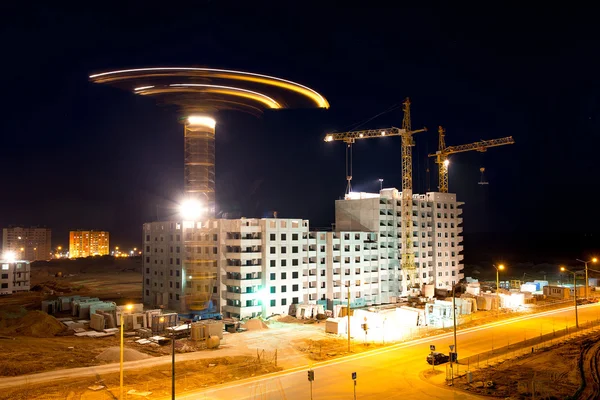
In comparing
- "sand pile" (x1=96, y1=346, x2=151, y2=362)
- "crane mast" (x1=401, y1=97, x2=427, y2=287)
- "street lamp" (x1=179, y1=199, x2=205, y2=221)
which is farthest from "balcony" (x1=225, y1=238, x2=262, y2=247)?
"crane mast" (x1=401, y1=97, x2=427, y2=287)

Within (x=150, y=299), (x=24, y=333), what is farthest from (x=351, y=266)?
(x=24, y=333)

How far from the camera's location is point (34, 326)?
52.8 m

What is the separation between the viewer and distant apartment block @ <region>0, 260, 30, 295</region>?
322 feet

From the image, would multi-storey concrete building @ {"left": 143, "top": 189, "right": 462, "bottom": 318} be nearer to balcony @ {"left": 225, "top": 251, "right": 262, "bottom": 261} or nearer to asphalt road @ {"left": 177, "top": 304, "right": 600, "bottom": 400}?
balcony @ {"left": 225, "top": 251, "right": 262, "bottom": 261}

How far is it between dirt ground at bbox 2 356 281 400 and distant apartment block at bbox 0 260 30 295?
79.1 metres

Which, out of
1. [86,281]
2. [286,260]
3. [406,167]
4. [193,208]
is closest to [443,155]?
[406,167]

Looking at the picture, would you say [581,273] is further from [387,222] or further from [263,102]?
[263,102]

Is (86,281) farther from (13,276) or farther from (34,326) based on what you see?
(34,326)

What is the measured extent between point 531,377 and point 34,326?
5151cm

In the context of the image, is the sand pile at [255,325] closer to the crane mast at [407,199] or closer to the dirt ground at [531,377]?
the dirt ground at [531,377]

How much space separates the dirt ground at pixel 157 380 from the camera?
30500 mm

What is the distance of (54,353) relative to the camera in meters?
41.8

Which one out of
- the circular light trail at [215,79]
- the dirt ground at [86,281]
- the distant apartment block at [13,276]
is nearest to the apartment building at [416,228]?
the circular light trail at [215,79]

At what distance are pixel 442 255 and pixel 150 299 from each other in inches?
2332
